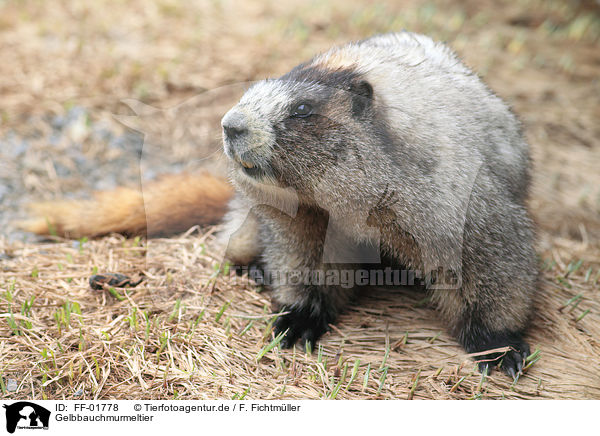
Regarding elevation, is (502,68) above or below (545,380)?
above

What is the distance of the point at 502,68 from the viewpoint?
604 centimetres

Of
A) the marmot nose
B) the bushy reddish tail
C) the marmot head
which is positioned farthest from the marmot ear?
the bushy reddish tail

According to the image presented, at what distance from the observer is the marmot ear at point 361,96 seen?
7.88 feet

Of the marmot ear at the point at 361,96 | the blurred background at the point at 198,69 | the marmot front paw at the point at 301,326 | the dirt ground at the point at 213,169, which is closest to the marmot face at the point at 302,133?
the marmot ear at the point at 361,96

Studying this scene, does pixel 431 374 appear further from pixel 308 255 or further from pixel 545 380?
pixel 308 255

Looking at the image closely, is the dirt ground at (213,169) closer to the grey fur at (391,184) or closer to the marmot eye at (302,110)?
the grey fur at (391,184)

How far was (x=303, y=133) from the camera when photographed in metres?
2.33

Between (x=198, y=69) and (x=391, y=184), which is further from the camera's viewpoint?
(x=198, y=69)

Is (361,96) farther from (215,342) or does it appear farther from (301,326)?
(215,342)
